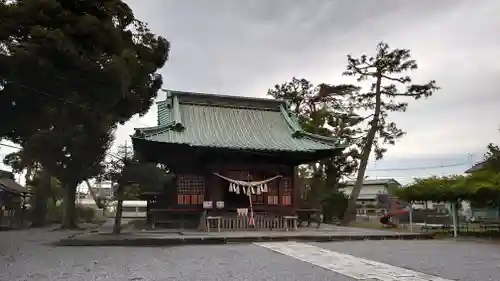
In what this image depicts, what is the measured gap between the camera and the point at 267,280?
6.71m

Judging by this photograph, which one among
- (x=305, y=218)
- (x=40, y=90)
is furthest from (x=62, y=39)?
(x=305, y=218)

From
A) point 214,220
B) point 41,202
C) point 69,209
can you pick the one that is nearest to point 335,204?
point 214,220

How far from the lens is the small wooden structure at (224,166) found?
55.4 ft

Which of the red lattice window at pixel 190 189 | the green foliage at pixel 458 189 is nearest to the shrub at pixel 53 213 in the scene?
the red lattice window at pixel 190 189

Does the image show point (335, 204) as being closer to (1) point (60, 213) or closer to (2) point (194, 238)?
(2) point (194, 238)

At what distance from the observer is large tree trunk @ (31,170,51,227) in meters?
24.4

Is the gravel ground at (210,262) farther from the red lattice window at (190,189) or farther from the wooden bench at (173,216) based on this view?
the red lattice window at (190,189)

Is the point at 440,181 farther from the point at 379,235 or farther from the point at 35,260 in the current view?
the point at 35,260

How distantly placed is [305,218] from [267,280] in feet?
44.7

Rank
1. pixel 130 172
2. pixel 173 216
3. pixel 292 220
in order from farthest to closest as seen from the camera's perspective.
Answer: pixel 173 216 → pixel 292 220 → pixel 130 172

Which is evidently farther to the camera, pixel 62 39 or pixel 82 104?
pixel 82 104

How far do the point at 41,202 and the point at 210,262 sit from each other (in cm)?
2044

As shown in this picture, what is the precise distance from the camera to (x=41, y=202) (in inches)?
999

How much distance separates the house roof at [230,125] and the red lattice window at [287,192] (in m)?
1.75
